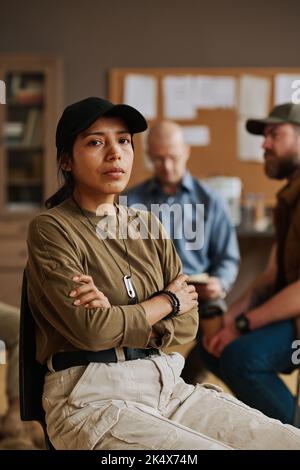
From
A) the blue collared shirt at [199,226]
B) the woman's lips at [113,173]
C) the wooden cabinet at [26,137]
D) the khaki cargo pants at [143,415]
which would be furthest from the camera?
the wooden cabinet at [26,137]

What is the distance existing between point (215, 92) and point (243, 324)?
10.5 feet

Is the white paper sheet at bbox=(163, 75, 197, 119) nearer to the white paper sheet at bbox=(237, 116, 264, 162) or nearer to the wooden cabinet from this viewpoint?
the white paper sheet at bbox=(237, 116, 264, 162)

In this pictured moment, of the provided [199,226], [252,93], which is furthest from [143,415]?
[252,93]

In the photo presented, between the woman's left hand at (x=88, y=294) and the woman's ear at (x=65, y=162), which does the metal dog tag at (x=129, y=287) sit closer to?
the woman's left hand at (x=88, y=294)

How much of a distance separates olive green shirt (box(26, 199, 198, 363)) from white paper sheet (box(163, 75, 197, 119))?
382cm

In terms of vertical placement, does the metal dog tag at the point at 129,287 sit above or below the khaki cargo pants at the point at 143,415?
above

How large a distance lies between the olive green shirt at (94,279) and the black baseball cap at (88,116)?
14 centimetres

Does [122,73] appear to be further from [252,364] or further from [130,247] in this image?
[130,247]

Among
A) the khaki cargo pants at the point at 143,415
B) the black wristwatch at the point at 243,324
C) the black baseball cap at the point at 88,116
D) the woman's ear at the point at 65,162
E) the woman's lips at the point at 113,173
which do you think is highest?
the black baseball cap at the point at 88,116

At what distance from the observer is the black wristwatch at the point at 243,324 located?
7.55 ft

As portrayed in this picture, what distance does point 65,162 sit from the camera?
4.83 feet

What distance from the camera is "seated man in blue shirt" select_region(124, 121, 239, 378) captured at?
9.48 ft

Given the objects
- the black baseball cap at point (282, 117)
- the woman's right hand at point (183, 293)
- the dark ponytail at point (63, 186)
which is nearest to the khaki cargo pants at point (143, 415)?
the woman's right hand at point (183, 293)

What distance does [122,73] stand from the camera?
526cm
